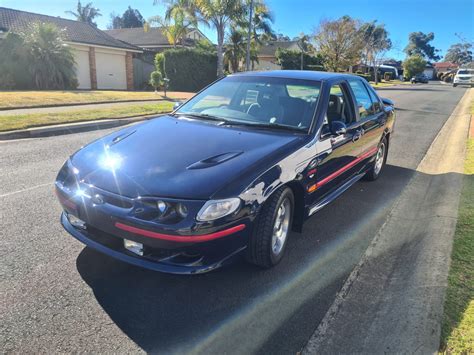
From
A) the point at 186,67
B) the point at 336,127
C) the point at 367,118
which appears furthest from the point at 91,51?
A: the point at 336,127

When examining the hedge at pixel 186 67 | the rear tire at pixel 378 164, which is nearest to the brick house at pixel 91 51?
the hedge at pixel 186 67

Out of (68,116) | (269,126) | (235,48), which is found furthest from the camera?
(235,48)

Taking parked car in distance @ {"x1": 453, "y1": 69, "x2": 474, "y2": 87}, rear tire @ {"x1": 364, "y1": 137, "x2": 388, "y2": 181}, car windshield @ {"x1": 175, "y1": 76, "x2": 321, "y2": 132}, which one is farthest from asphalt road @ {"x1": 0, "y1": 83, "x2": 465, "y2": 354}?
parked car in distance @ {"x1": 453, "y1": 69, "x2": 474, "y2": 87}

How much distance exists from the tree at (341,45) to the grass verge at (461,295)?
117ft

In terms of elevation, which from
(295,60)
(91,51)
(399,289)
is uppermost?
(295,60)

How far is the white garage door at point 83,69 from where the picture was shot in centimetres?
2502

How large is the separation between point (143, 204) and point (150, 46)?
124 ft

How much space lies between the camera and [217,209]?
8.90 ft

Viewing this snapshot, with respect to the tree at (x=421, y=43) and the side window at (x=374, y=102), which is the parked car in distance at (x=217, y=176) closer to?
the side window at (x=374, y=102)

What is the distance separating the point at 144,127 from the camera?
3994 mm

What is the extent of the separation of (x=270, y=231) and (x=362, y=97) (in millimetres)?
3053

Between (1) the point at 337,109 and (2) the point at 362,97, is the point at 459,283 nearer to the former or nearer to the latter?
(1) the point at 337,109

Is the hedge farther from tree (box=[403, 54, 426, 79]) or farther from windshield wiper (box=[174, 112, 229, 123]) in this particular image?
tree (box=[403, 54, 426, 79])

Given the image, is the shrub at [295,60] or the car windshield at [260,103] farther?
the shrub at [295,60]
